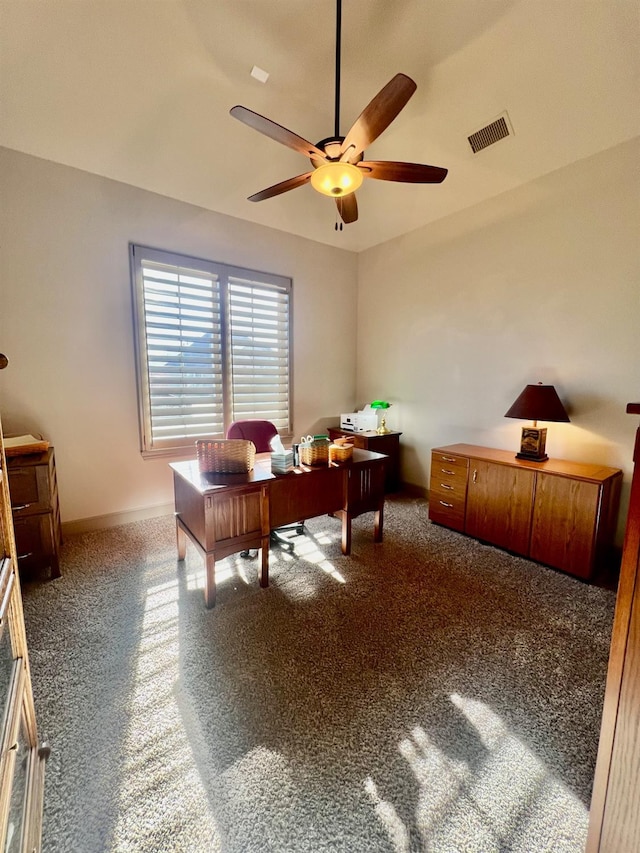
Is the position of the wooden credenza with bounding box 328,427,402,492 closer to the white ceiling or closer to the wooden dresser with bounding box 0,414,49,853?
the white ceiling

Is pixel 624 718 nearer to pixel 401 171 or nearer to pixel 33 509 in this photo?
pixel 401 171

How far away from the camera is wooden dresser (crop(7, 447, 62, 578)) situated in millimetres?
2186

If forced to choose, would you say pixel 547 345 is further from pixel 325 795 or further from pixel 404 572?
pixel 325 795

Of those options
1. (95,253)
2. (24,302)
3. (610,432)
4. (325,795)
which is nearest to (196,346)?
(95,253)

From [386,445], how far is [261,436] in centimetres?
170

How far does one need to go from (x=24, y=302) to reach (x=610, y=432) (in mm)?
4683

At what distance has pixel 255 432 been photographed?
308 centimetres

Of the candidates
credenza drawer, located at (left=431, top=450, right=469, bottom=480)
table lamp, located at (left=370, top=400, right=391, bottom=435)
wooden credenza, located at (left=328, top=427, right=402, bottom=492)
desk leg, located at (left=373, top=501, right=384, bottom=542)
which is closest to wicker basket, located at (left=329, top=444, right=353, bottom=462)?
desk leg, located at (left=373, top=501, right=384, bottom=542)

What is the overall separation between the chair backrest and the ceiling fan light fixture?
1.85 metres

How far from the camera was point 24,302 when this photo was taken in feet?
8.70

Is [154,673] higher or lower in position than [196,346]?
lower

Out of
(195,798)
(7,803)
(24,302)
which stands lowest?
(195,798)

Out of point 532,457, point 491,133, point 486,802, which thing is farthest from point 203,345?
point 486,802

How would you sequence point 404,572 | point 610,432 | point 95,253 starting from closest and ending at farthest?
point 404,572, point 610,432, point 95,253
